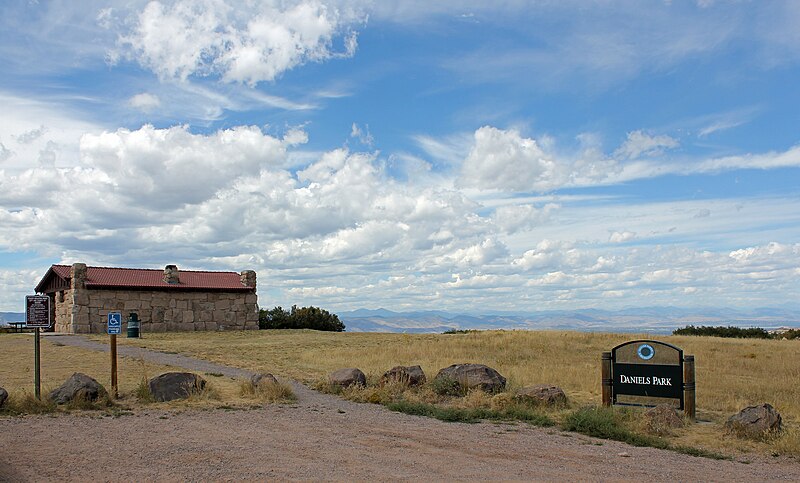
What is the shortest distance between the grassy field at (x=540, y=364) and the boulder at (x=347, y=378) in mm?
822

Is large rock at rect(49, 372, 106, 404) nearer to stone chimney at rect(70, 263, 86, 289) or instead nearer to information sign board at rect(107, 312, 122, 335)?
information sign board at rect(107, 312, 122, 335)

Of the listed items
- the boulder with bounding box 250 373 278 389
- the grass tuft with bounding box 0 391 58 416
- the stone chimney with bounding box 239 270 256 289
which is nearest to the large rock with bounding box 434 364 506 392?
the boulder with bounding box 250 373 278 389

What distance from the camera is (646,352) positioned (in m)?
12.6

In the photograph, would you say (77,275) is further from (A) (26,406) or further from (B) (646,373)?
(B) (646,373)

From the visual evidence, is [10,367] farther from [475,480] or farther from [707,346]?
[707,346]

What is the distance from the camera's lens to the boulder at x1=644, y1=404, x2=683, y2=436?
35.9 feet

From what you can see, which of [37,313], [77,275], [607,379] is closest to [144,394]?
[37,313]

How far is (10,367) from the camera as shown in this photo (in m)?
19.5

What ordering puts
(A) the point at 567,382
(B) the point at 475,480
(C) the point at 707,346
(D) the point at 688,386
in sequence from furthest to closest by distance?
(C) the point at 707,346 < (A) the point at 567,382 < (D) the point at 688,386 < (B) the point at 475,480

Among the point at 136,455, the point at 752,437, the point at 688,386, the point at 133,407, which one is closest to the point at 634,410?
the point at 688,386

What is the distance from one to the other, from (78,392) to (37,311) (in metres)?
1.97

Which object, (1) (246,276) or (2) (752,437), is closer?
(2) (752,437)

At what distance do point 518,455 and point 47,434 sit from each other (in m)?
6.62

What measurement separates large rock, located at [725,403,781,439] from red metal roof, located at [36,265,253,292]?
33626 millimetres
